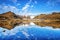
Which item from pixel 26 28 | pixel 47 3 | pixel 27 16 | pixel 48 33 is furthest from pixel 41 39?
pixel 47 3

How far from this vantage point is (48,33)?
178 centimetres

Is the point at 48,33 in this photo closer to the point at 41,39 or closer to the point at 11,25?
the point at 41,39

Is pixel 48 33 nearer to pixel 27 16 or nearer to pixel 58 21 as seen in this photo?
pixel 58 21

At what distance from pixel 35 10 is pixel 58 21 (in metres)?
0.33

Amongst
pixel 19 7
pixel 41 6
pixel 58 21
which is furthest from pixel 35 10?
pixel 58 21

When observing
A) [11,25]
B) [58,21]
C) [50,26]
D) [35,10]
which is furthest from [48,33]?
[11,25]

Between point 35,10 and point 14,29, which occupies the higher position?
point 35,10

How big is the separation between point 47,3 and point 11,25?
0.55m

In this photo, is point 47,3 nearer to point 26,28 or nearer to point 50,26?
point 50,26

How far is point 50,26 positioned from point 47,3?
31 cm

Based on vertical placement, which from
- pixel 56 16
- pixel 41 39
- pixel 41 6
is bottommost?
pixel 41 39

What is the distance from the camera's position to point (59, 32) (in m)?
1.77

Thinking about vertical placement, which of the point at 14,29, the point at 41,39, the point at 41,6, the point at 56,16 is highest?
the point at 41,6

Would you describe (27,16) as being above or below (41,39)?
above
